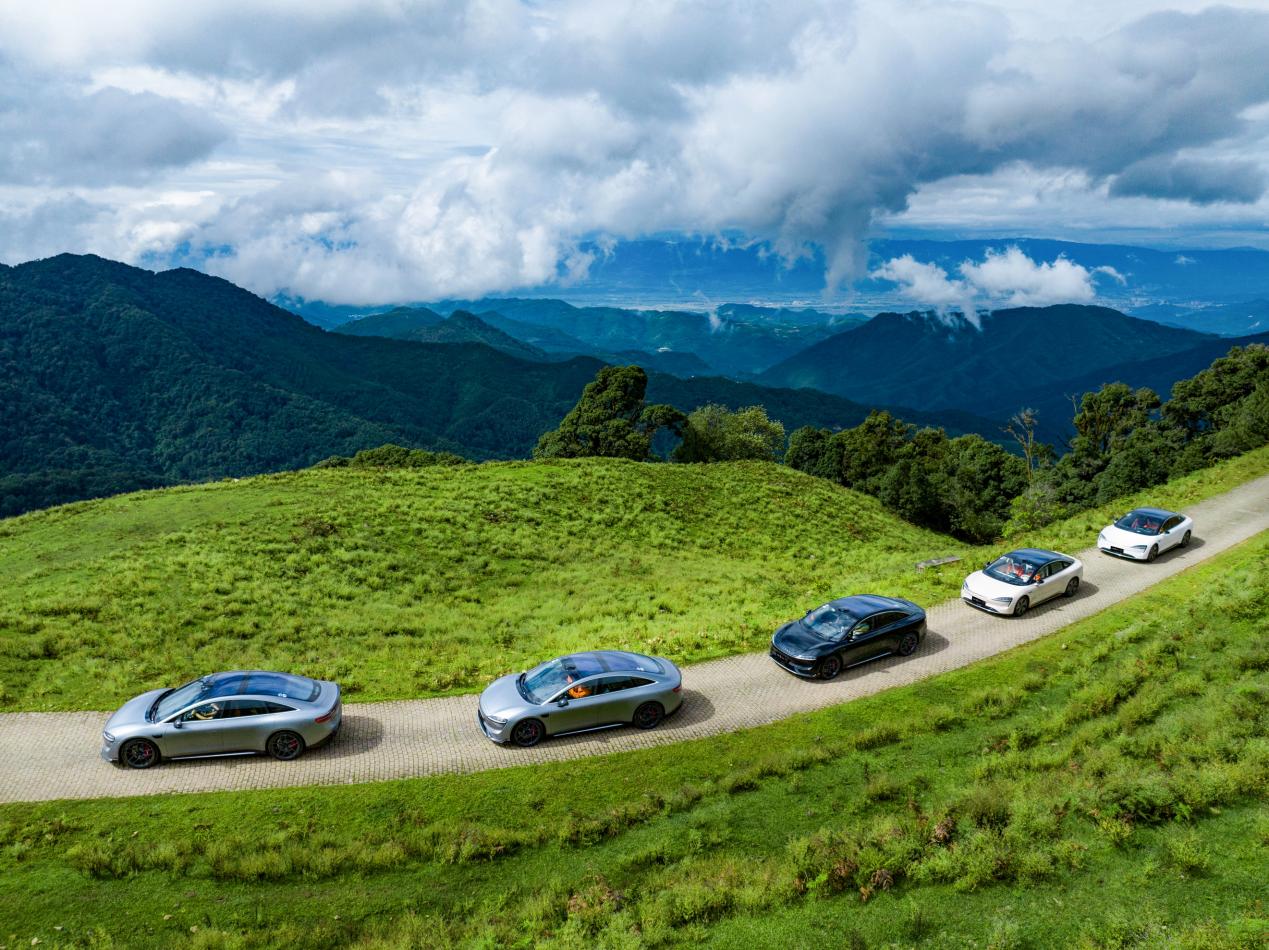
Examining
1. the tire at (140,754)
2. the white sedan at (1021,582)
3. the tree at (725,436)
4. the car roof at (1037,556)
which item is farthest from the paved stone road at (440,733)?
the tree at (725,436)

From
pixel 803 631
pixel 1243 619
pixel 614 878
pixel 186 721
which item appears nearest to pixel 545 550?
pixel 803 631

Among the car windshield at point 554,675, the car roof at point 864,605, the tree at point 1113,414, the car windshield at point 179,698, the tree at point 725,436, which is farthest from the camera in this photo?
the tree at point 725,436

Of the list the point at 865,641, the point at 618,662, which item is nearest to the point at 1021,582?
the point at 865,641

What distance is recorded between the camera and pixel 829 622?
1905cm

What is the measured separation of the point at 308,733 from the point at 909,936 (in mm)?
11830

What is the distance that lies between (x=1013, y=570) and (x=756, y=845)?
14614 mm

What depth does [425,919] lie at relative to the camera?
10.4 meters

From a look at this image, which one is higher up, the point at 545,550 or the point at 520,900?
the point at 545,550

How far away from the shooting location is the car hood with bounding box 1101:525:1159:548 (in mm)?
25694

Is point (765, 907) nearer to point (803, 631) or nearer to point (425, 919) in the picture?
point (425, 919)

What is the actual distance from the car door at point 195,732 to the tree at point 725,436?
62.9 metres

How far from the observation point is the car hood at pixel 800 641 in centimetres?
1809

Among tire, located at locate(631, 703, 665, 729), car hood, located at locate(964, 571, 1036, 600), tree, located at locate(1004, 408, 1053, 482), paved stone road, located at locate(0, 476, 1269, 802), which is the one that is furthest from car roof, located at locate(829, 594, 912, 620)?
tree, located at locate(1004, 408, 1053, 482)

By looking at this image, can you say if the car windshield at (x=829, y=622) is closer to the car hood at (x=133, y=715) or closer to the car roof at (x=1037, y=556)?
the car roof at (x=1037, y=556)
